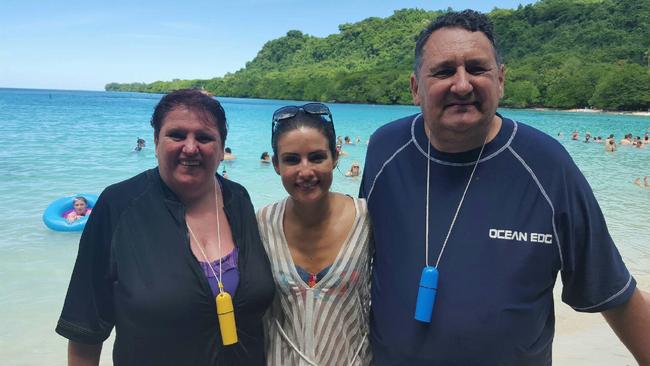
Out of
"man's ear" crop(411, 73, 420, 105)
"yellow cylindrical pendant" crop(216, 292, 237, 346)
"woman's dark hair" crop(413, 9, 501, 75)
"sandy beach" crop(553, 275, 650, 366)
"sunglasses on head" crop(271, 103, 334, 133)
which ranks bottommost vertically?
"sandy beach" crop(553, 275, 650, 366)

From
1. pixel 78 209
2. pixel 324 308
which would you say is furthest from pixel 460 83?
pixel 78 209

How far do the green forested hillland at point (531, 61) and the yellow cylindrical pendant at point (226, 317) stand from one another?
28.3 meters

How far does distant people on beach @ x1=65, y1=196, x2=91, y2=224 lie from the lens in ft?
30.9

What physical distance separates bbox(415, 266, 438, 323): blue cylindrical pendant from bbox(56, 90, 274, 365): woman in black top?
0.68 m

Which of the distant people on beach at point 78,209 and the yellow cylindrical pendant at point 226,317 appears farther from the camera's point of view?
the distant people on beach at point 78,209

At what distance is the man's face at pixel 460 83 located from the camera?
1.95 m

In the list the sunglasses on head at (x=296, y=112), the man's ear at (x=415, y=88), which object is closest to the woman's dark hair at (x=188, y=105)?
the sunglasses on head at (x=296, y=112)

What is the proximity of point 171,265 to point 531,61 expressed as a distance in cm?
8106

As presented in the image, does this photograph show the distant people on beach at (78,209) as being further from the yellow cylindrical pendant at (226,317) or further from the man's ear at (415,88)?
the man's ear at (415,88)

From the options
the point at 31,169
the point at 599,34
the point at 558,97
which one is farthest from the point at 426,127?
the point at 599,34

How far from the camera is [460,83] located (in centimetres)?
192

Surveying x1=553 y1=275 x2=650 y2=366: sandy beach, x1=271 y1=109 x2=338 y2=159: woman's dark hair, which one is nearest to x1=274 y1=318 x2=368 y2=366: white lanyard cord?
x1=271 y1=109 x2=338 y2=159: woman's dark hair

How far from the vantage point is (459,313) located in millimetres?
1975

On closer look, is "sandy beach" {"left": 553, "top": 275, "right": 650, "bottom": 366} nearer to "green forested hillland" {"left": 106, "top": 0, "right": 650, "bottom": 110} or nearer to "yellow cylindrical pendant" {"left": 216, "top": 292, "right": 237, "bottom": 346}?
"yellow cylindrical pendant" {"left": 216, "top": 292, "right": 237, "bottom": 346}
